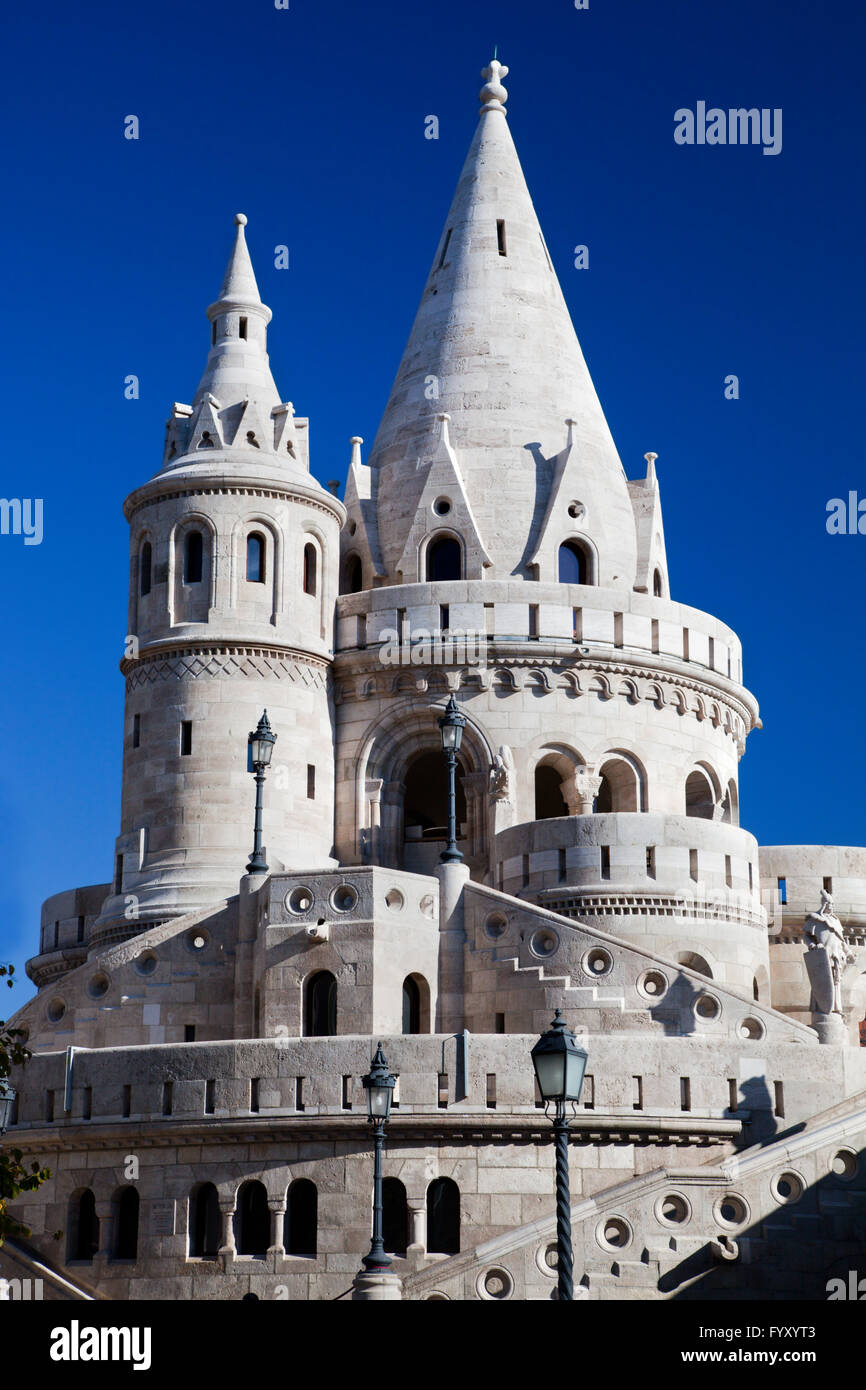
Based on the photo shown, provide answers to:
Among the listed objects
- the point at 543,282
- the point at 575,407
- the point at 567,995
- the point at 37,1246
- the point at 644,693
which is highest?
the point at 543,282

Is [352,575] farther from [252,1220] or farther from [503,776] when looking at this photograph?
[252,1220]

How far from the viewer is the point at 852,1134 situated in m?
28.7

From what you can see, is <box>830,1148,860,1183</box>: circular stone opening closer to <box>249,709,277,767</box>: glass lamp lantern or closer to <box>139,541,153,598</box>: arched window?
<box>249,709,277,767</box>: glass lamp lantern

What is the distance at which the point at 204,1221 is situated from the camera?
100ft

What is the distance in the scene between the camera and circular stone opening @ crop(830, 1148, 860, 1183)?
2842cm

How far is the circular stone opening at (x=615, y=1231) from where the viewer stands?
1101 inches

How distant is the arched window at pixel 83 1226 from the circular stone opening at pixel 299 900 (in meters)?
5.17

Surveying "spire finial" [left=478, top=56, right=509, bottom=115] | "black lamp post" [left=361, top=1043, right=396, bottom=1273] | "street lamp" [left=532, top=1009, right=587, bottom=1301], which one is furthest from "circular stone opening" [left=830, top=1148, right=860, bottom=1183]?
"spire finial" [left=478, top=56, right=509, bottom=115]

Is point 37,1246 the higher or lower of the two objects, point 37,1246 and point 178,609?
the lower

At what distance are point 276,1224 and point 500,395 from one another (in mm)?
19429

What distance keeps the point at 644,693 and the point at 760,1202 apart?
13.9 meters

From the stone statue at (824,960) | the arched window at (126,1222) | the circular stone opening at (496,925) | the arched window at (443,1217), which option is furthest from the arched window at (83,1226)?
the stone statue at (824,960)
